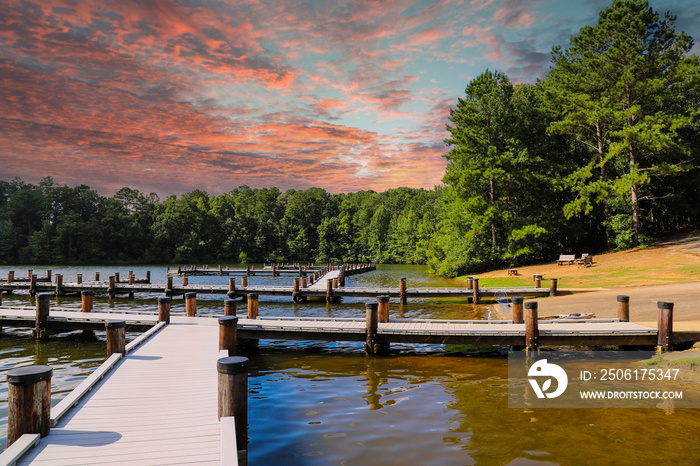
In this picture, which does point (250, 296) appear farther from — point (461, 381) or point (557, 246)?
point (557, 246)

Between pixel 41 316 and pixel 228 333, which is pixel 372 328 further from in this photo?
pixel 41 316

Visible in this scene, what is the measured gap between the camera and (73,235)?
88.7m

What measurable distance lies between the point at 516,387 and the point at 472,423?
105 inches

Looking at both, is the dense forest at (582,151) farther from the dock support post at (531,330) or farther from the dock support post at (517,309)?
the dock support post at (531,330)

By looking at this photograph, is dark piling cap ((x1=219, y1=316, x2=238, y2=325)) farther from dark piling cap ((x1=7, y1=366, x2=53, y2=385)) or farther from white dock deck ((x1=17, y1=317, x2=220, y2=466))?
dark piling cap ((x1=7, y1=366, x2=53, y2=385))

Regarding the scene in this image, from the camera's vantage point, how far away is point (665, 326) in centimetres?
1162

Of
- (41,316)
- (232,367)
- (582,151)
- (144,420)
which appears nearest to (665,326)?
(232,367)

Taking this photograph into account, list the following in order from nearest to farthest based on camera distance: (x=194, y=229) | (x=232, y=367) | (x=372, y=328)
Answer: (x=232, y=367)
(x=372, y=328)
(x=194, y=229)

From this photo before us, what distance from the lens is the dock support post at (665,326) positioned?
11.5 meters

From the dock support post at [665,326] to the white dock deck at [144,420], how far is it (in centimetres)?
1189

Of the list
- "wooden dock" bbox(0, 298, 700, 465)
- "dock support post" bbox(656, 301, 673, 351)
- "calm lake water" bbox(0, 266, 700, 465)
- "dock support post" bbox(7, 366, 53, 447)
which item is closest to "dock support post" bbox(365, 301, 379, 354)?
"wooden dock" bbox(0, 298, 700, 465)

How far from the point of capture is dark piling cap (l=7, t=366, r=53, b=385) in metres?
5.03

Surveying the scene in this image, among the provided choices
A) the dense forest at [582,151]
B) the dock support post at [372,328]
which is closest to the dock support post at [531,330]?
the dock support post at [372,328]

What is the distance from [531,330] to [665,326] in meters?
3.54
